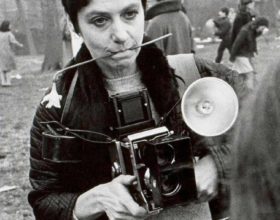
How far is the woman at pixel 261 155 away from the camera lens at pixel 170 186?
3.20 feet

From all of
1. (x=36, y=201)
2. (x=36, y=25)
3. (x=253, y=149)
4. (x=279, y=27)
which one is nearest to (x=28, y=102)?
(x=36, y=201)

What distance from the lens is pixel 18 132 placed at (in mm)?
10023

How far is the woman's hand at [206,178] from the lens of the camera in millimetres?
2164

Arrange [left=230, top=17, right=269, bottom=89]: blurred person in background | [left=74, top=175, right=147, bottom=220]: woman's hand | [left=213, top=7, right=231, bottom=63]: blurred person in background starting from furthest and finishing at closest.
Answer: [left=213, top=7, right=231, bottom=63]: blurred person in background
[left=230, top=17, right=269, bottom=89]: blurred person in background
[left=74, top=175, right=147, bottom=220]: woman's hand

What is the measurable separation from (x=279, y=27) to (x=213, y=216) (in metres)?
24.3

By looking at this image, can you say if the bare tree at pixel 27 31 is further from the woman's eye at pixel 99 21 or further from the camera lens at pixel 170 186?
the camera lens at pixel 170 186

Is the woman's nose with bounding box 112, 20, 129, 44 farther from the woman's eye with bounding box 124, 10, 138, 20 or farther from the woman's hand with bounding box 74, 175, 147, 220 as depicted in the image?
the woman's hand with bounding box 74, 175, 147, 220

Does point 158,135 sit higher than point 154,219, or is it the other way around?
point 158,135

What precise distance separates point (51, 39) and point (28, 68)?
2.60m

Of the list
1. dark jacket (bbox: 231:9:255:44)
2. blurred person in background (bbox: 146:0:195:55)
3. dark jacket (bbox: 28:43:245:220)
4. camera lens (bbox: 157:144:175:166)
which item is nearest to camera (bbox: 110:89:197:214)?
camera lens (bbox: 157:144:175:166)

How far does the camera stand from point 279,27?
25.8m

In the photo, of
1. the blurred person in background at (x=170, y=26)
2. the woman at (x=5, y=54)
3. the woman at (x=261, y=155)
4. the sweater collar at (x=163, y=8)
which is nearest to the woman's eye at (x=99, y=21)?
the woman at (x=261, y=155)

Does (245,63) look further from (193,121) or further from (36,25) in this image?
(36,25)

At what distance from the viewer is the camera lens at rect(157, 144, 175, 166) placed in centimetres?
199
